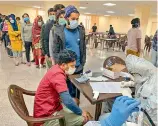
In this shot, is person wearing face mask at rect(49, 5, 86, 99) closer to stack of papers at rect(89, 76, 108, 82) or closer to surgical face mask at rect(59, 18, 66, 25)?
surgical face mask at rect(59, 18, 66, 25)

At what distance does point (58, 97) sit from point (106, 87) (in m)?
0.47

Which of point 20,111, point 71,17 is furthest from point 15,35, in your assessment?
point 20,111

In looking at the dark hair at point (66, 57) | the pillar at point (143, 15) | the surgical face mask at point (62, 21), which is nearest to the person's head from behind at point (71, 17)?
the surgical face mask at point (62, 21)

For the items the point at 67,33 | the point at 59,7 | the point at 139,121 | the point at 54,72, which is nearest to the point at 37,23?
the point at 59,7

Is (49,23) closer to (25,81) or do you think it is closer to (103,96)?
(25,81)

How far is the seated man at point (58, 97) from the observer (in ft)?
4.71

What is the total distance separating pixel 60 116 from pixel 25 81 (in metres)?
2.65

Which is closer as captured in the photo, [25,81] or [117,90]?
[117,90]

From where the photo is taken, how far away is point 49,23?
326cm

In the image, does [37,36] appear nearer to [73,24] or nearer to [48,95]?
[73,24]

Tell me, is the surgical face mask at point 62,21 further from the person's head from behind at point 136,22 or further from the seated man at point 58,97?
the person's head from behind at point 136,22

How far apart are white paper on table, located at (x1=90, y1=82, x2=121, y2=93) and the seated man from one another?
0.87 ft

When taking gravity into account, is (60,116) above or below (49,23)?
below

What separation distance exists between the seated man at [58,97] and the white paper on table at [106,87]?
0.27 m
